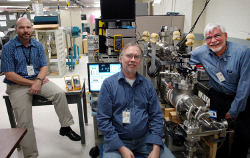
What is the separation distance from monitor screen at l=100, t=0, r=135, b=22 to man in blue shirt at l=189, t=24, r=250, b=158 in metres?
1.23

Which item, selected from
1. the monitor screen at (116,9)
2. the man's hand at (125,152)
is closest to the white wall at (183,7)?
the monitor screen at (116,9)

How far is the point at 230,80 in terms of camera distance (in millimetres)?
1836

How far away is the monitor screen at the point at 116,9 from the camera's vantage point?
8.69 ft

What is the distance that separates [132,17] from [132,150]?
193 cm

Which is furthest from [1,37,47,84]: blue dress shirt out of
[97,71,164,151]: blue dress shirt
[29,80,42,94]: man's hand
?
[97,71,164,151]: blue dress shirt

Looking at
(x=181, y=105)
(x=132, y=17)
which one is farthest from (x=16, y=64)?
(x=181, y=105)

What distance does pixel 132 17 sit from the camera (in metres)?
2.73

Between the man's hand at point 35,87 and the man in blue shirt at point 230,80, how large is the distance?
1908 mm

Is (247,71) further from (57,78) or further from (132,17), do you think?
(57,78)

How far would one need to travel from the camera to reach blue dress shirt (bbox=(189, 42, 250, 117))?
1720 millimetres

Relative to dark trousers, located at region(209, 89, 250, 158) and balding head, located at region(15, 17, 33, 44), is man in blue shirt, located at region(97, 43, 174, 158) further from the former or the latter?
balding head, located at region(15, 17, 33, 44)

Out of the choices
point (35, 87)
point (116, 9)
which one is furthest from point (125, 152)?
point (116, 9)

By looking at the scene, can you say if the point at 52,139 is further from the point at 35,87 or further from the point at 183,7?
the point at 183,7

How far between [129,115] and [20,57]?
1.52 metres
